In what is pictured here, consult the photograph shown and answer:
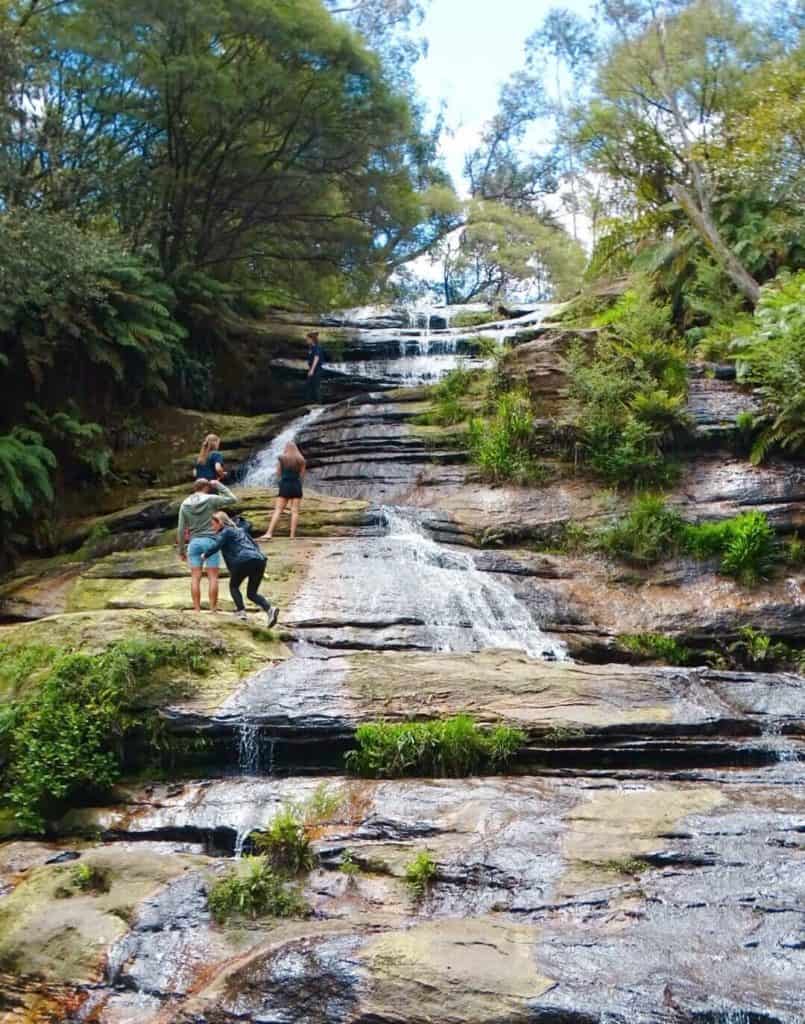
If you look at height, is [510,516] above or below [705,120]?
below

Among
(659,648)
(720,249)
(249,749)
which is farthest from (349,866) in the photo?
(720,249)

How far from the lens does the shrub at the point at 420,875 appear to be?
18.2 ft

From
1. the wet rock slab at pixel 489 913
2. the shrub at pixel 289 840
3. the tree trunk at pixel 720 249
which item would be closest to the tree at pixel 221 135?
the tree trunk at pixel 720 249

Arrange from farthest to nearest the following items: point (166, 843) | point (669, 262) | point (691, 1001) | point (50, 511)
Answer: point (669, 262) < point (50, 511) < point (166, 843) < point (691, 1001)

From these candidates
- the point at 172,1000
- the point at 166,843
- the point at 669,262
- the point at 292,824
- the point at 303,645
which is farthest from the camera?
the point at 669,262

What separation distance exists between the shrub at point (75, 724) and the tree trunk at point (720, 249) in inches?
504

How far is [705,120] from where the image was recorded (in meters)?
21.5

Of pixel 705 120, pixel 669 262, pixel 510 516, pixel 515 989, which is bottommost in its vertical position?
pixel 515 989

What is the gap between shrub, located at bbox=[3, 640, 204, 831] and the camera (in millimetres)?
7234

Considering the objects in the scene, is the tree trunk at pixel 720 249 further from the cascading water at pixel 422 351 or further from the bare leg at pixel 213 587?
the bare leg at pixel 213 587

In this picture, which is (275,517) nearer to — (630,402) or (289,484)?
(289,484)

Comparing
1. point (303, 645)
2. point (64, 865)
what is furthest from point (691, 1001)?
point (303, 645)

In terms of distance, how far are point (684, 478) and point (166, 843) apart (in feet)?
31.8

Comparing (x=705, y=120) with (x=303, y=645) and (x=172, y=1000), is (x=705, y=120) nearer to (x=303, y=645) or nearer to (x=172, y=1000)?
(x=303, y=645)
